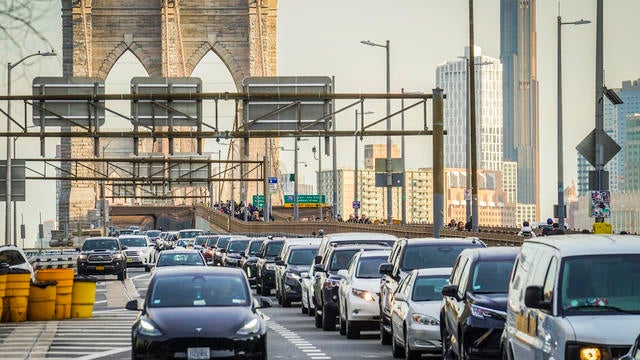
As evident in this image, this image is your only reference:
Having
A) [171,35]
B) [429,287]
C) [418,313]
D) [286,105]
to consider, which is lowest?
[418,313]

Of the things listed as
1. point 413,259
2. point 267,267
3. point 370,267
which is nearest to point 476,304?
point 413,259

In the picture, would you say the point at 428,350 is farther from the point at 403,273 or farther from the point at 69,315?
the point at 69,315

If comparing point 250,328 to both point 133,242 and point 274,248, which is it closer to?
point 274,248

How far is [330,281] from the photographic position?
30.3m

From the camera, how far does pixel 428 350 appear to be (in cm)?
2255

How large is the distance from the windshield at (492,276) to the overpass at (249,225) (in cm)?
2519

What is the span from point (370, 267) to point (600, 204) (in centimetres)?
570

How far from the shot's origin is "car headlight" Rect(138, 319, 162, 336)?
19550 mm

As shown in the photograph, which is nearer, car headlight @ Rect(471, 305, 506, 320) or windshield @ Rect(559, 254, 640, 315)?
windshield @ Rect(559, 254, 640, 315)

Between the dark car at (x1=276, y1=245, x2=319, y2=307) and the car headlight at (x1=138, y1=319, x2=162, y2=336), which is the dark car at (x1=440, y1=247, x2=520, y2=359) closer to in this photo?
the car headlight at (x1=138, y1=319, x2=162, y2=336)

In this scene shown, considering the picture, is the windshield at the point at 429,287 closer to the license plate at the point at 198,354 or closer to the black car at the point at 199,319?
the black car at the point at 199,319

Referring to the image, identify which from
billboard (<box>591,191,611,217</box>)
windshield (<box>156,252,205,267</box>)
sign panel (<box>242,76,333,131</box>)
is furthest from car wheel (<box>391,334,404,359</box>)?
sign panel (<box>242,76,333,131</box>)

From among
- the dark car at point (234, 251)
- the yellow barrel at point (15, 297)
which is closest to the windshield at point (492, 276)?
the yellow barrel at point (15, 297)

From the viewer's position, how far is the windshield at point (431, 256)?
2641 centimetres
